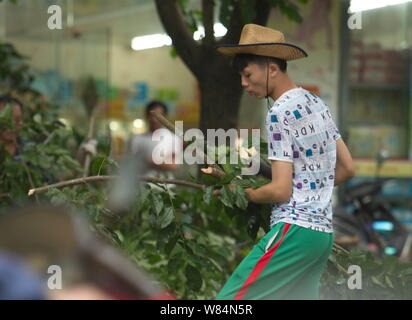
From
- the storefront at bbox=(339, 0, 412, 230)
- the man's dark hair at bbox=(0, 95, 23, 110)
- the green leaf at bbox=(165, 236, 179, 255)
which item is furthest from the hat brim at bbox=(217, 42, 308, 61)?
the storefront at bbox=(339, 0, 412, 230)

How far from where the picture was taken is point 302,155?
2.76m

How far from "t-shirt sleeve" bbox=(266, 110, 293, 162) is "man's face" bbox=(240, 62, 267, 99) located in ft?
0.54

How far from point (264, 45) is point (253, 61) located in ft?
0.23

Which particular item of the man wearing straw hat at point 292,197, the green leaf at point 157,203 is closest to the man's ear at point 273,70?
the man wearing straw hat at point 292,197

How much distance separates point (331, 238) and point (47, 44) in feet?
24.5

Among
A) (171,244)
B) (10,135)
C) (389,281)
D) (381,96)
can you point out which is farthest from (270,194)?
(381,96)

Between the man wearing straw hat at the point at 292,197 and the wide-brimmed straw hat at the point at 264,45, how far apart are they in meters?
0.03

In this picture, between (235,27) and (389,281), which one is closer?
(389,281)

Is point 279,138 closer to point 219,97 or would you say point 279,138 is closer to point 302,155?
point 302,155

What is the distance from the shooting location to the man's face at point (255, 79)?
2898 millimetres

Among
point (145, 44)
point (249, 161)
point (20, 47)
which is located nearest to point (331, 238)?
point (249, 161)

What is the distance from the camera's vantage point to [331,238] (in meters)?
2.83
